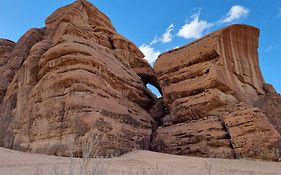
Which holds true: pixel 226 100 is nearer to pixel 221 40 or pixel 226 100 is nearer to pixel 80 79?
pixel 221 40

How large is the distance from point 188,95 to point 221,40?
3.27 m

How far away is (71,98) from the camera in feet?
42.2

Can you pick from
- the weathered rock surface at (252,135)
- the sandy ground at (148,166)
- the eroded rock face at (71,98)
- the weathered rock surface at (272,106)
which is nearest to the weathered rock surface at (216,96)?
the weathered rock surface at (252,135)

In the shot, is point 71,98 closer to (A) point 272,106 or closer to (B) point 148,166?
(B) point 148,166

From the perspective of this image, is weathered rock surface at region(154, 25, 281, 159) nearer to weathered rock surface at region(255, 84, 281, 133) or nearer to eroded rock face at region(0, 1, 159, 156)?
weathered rock surface at region(255, 84, 281, 133)

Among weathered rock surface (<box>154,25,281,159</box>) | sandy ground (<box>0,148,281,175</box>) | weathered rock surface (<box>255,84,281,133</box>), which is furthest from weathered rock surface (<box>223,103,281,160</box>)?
weathered rock surface (<box>255,84,281,133</box>)

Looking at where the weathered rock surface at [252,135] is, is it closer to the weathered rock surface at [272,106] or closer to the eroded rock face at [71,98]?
the weathered rock surface at [272,106]

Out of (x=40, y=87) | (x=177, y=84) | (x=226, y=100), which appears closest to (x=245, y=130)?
(x=226, y=100)

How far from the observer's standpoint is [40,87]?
14.6 meters

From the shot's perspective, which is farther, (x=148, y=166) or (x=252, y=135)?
(x=252, y=135)

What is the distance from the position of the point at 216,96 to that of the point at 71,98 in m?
6.42

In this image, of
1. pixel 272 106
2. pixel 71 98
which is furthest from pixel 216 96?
pixel 71 98

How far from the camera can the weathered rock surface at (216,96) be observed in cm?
1189

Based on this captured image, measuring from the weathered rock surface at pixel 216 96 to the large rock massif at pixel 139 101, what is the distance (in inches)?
1.6
